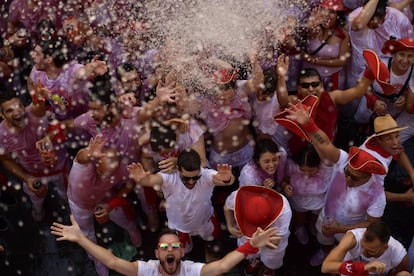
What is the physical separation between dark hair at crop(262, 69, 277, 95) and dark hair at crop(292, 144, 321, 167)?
0.63m

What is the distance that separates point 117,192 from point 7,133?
1.08 m

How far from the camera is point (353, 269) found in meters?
4.06

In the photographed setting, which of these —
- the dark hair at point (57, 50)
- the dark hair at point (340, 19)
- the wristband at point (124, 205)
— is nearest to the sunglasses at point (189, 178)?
the wristband at point (124, 205)

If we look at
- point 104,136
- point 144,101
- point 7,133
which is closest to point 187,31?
point 144,101

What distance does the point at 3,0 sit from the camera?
276 inches

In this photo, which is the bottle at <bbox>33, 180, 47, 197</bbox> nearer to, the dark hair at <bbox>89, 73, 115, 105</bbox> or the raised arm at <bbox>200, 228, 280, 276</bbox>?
the dark hair at <bbox>89, 73, 115, 105</bbox>

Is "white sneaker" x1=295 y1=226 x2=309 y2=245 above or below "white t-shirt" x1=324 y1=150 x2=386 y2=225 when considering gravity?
below

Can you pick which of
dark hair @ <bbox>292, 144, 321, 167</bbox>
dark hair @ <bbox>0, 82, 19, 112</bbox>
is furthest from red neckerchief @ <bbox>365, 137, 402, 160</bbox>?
dark hair @ <bbox>0, 82, 19, 112</bbox>

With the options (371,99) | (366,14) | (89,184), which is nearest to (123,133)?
(89,184)

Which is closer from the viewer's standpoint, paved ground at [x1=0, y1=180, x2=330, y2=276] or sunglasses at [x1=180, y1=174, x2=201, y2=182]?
sunglasses at [x1=180, y1=174, x2=201, y2=182]

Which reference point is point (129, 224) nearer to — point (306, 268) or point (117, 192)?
point (117, 192)

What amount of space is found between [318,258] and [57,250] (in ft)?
7.98

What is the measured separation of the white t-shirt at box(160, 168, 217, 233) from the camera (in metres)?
4.73

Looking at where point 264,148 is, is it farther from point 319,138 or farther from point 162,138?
point 162,138
